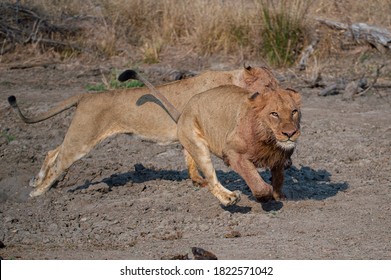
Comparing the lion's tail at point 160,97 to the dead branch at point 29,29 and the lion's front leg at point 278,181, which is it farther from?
the dead branch at point 29,29

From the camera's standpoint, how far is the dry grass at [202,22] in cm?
1298

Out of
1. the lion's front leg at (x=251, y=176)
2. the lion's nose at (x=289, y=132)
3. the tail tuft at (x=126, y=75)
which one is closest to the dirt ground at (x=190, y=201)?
the lion's front leg at (x=251, y=176)

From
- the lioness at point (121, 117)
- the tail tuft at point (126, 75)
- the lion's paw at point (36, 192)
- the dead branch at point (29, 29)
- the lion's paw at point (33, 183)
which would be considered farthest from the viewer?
the dead branch at point (29, 29)

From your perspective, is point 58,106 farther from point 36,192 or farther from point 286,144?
point 286,144

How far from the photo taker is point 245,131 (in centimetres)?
667

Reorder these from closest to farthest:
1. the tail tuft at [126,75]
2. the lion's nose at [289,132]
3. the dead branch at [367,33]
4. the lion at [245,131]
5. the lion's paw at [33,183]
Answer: the lion's nose at [289,132], the lion at [245,131], the tail tuft at [126,75], the lion's paw at [33,183], the dead branch at [367,33]

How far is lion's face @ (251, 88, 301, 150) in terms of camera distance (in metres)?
6.38

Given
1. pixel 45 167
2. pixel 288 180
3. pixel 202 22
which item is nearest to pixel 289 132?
pixel 288 180

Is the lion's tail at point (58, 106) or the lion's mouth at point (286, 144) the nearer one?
the lion's mouth at point (286, 144)

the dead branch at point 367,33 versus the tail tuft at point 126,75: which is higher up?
the tail tuft at point 126,75

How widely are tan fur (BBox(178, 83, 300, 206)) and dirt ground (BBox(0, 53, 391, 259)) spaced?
1.28ft

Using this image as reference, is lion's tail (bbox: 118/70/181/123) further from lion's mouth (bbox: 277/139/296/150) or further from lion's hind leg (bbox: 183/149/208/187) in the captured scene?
lion's mouth (bbox: 277/139/296/150)

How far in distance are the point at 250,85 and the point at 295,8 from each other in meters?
5.64

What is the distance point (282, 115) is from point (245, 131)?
38 centimetres
